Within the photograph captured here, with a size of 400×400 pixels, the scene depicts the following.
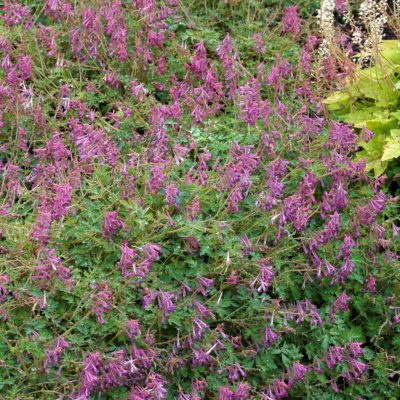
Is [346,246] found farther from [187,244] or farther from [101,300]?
[101,300]

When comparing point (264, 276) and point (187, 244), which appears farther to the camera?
point (187, 244)

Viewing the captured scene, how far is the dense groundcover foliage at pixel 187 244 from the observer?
3734mm

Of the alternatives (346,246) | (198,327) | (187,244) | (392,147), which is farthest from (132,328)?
(392,147)

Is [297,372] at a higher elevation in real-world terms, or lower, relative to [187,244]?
lower

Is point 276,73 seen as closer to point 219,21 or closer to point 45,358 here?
point 219,21

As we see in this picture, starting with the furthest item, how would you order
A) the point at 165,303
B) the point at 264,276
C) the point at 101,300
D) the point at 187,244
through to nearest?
the point at 187,244
the point at 264,276
the point at 165,303
the point at 101,300

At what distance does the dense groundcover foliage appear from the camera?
3.73m

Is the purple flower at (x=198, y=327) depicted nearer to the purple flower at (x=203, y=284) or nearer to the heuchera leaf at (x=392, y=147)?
the purple flower at (x=203, y=284)

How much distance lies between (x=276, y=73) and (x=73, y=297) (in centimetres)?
203

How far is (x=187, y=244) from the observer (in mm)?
4055

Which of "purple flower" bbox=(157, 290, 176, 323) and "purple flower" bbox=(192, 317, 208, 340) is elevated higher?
"purple flower" bbox=(157, 290, 176, 323)

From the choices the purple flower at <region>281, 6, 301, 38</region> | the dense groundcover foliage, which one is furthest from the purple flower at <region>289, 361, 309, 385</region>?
the purple flower at <region>281, 6, 301, 38</region>

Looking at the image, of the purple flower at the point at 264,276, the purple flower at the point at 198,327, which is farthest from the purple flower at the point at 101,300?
the purple flower at the point at 264,276

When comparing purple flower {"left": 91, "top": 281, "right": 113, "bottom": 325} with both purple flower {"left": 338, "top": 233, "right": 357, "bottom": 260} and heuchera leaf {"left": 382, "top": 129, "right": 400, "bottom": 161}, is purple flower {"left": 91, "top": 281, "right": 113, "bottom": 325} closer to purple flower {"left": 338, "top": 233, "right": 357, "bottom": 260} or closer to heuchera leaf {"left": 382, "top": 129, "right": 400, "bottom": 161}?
purple flower {"left": 338, "top": 233, "right": 357, "bottom": 260}
